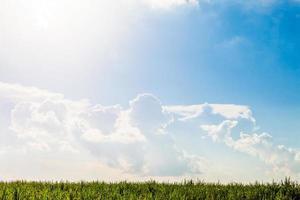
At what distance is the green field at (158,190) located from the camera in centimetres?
1593

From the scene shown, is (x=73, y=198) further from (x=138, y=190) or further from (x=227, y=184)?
(x=227, y=184)

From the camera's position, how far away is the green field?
15925 mm

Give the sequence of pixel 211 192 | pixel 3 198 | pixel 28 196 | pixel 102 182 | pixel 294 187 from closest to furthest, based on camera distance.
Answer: pixel 3 198 → pixel 28 196 → pixel 211 192 → pixel 294 187 → pixel 102 182

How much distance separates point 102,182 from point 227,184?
5261 mm

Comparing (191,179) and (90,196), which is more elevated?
(191,179)

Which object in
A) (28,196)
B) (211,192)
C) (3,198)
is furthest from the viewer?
(211,192)

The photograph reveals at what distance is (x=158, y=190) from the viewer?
711 inches

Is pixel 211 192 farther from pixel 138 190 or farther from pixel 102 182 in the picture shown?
pixel 102 182

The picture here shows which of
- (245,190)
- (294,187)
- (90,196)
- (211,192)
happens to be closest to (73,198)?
(90,196)

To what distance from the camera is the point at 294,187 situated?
60.6 ft

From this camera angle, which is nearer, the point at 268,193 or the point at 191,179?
the point at 268,193

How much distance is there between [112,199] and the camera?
15102 mm

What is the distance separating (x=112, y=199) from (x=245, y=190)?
568cm

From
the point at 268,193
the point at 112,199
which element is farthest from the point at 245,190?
the point at 112,199
